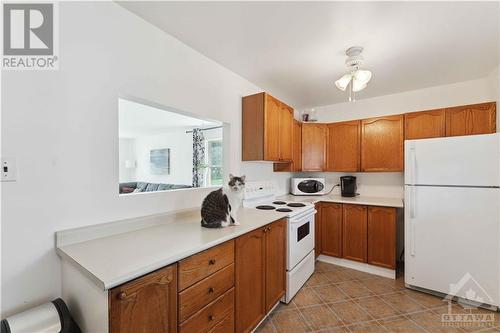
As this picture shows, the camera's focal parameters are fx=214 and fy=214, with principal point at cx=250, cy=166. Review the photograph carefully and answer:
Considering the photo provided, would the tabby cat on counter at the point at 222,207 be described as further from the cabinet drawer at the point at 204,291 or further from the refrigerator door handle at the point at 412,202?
the refrigerator door handle at the point at 412,202

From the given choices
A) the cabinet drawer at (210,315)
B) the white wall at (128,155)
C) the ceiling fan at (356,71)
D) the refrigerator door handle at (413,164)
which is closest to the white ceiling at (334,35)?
the ceiling fan at (356,71)

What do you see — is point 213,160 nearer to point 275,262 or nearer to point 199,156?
point 199,156

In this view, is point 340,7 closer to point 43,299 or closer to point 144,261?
point 144,261

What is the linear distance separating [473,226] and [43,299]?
10.5ft

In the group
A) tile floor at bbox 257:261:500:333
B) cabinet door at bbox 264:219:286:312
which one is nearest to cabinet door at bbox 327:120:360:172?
tile floor at bbox 257:261:500:333

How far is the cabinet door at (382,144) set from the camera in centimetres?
276

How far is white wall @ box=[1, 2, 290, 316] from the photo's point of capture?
105 cm

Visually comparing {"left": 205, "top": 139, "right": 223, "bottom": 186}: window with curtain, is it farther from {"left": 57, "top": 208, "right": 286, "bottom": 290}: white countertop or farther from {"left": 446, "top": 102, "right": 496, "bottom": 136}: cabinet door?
{"left": 446, "top": 102, "right": 496, "bottom": 136}: cabinet door

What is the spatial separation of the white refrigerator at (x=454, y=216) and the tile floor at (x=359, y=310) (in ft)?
0.75

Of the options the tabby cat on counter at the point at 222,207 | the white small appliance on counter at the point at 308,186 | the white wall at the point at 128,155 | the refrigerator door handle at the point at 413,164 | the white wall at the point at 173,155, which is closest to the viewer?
the tabby cat on counter at the point at 222,207

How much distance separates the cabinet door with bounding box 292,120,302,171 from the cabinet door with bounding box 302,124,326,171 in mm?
48

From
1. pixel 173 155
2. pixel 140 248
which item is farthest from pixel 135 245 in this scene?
pixel 173 155

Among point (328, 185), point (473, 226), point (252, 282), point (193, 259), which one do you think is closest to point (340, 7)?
point (193, 259)

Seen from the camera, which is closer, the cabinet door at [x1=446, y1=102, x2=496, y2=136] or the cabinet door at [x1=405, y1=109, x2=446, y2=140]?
the cabinet door at [x1=446, y1=102, x2=496, y2=136]
